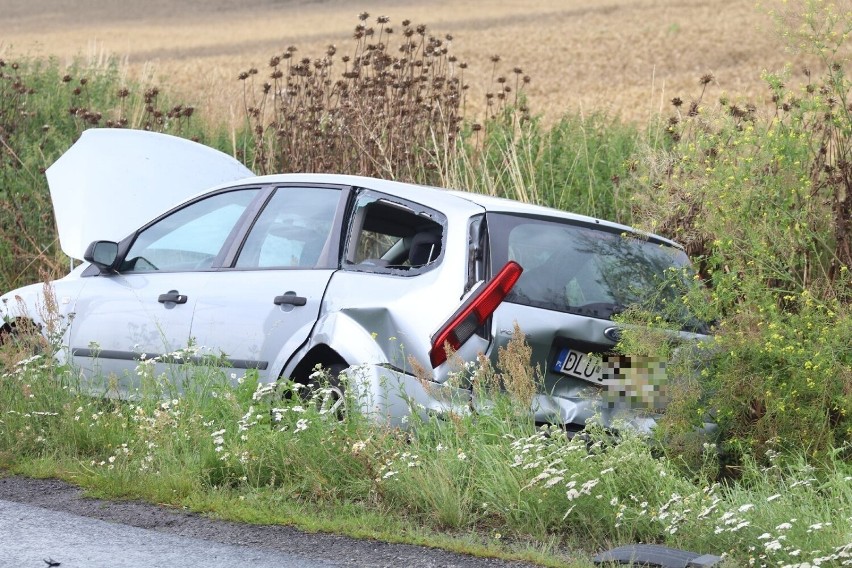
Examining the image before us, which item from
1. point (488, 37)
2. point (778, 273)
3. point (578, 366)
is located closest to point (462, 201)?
point (578, 366)

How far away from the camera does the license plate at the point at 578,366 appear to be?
652 cm

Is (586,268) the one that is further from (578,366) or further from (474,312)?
(474,312)

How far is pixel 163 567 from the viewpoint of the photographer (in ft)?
17.9

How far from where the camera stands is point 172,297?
806 cm

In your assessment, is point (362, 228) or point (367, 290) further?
Answer: point (362, 228)

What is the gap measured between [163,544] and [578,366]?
210 centimetres

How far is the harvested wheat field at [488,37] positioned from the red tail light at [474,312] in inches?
478

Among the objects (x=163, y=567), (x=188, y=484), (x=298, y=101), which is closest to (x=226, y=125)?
(x=298, y=101)

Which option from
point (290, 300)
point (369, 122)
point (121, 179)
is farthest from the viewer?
point (369, 122)

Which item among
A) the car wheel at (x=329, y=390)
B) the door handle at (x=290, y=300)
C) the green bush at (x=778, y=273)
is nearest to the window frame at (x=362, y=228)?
the door handle at (x=290, y=300)

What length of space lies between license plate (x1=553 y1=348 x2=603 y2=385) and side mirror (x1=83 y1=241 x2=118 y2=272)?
3.34 m

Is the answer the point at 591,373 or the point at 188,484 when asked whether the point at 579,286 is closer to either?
the point at 591,373

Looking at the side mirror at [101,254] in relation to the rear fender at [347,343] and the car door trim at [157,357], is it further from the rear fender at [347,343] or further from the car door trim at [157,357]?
the rear fender at [347,343]

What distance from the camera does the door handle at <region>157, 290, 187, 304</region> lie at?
A: 7996mm
